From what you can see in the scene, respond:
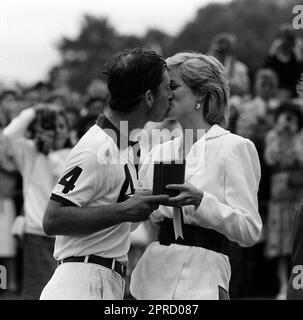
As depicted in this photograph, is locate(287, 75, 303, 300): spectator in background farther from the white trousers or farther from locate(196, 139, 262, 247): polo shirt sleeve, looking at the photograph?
the white trousers

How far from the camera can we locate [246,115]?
11.5 metres

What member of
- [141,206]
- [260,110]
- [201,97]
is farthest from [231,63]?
[141,206]

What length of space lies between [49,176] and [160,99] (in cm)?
378

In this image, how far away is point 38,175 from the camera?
356 inches

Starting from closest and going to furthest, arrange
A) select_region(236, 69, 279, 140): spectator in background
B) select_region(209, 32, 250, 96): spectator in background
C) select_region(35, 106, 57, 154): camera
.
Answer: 1. select_region(35, 106, 57, 154): camera
2. select_region(236, 69, 279, 140): spectator in background
3. select_region(209, 32, 250, 96): spectator in background

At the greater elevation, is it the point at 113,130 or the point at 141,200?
the point at 113,130

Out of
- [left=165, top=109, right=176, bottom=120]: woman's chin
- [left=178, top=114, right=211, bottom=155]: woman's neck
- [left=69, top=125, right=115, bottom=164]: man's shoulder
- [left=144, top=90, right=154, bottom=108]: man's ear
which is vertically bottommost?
[left=69, top=125, right=115, bottom=164]: man's shoulder

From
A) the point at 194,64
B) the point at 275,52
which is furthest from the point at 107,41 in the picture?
the point at 194,64

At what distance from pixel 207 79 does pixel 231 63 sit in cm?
718

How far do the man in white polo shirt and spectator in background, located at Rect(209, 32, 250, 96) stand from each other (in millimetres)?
7229

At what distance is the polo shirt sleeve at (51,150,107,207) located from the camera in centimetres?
504

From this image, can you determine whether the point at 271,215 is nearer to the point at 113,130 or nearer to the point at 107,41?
the point at 113,130

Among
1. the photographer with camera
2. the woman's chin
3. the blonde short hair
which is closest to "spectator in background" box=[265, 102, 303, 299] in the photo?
the photographer with camera

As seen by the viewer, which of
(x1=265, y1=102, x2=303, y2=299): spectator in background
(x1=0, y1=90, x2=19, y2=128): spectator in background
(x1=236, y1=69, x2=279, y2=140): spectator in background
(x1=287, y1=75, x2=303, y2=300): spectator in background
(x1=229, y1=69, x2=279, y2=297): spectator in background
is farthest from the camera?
(x1=0, y1=90, x2=19, y2=128): spectator in background
